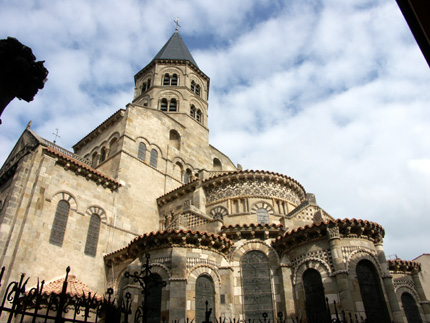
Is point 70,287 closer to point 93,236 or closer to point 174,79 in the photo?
point 93,236

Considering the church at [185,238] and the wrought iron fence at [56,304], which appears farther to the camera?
the church at [185,238]

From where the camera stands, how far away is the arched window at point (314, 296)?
1188 centimetres

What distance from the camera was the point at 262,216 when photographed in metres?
17.5

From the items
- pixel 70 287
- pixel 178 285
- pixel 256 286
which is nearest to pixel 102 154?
pixel 70 287

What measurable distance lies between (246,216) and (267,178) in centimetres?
251

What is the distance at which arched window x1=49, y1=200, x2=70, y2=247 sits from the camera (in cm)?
1507

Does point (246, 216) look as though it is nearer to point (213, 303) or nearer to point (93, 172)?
point (213, 303)

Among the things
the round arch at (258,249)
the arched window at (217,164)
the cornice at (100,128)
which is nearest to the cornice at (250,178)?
the round arch at (258,249)

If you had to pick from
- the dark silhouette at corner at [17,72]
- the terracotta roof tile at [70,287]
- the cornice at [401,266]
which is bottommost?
the terracotta roof tile at [70,287]

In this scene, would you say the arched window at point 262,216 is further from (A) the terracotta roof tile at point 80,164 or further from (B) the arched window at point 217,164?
(B) the arched window at point 217,164

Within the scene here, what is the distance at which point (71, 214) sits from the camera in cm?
1622

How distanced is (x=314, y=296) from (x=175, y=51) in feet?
90.2

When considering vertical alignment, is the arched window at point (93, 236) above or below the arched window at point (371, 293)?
above

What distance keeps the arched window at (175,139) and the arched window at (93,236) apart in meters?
9.47
